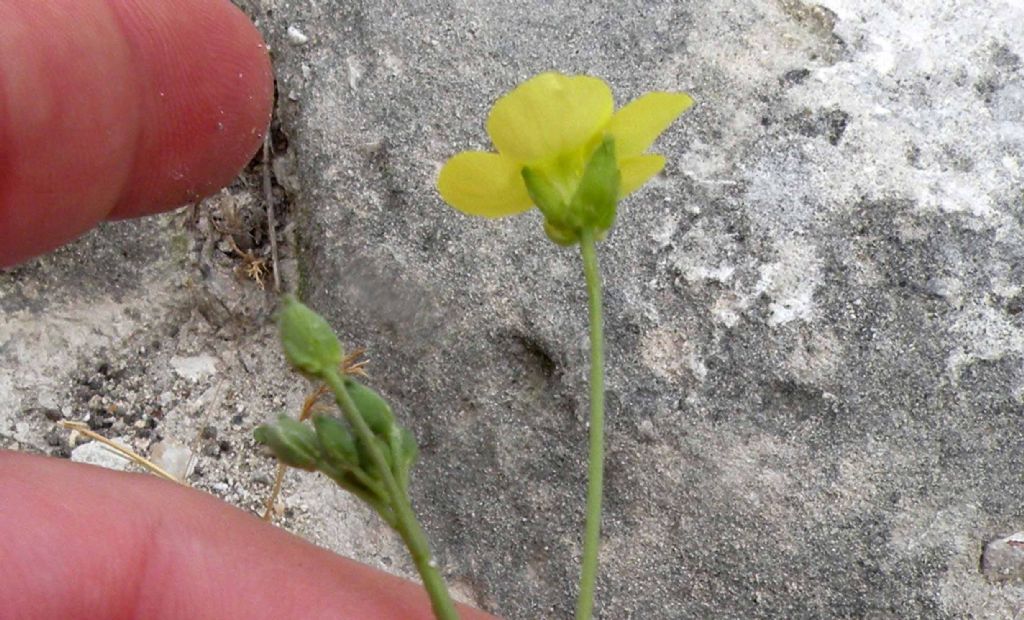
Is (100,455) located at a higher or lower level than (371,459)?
lower

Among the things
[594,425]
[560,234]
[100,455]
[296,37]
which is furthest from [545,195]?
[100,455]

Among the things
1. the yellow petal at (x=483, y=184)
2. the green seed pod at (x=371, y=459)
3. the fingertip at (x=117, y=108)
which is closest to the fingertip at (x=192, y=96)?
the fingertip at (x=117, y=108)

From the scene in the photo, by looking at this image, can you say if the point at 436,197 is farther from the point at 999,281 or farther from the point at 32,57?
the point at 999,281

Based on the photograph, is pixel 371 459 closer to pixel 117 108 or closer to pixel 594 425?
pixel 594 425

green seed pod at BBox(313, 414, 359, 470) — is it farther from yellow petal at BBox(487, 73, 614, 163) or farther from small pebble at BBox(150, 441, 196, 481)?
small pebble at BBox(150, 441, 196, 481)

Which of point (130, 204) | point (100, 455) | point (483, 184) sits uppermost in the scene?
point (483, 184)

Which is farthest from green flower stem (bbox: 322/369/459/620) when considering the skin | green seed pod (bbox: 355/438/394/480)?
the skin

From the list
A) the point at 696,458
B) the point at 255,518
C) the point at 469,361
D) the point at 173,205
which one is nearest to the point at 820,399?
the point at 696,458

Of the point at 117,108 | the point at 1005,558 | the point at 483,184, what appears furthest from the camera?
the point at 117,108
